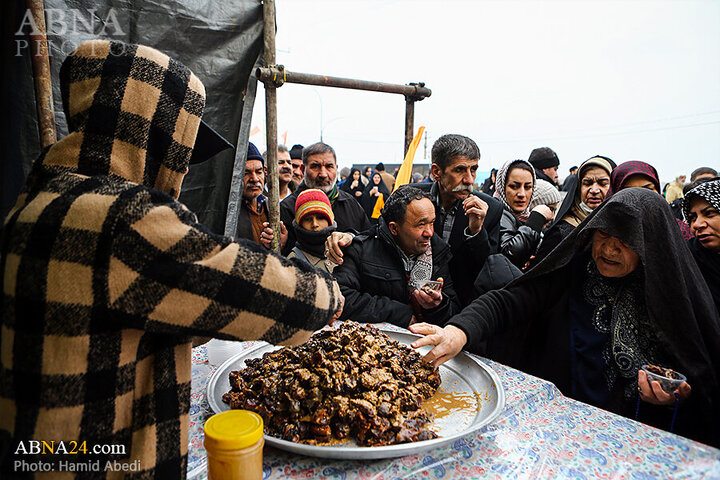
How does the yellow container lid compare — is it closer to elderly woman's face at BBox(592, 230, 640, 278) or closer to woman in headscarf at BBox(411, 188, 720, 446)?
woman in headscarf at BBox(411, 188, 720, 446)

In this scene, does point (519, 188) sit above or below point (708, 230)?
above

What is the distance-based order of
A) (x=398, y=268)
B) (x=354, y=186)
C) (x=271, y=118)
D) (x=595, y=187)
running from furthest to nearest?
1. (x=354, y=186)
2. (x=595, y=187)
3. (x=271, y=118)
4. (x=398, y=268)

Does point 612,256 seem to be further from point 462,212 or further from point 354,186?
point 354,186

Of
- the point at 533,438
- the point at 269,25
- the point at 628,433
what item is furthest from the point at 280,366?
the point at 269,25

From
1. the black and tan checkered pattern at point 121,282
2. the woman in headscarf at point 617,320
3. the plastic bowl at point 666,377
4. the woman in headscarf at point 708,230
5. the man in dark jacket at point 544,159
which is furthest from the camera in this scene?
the man in dark jacket at point 544,159

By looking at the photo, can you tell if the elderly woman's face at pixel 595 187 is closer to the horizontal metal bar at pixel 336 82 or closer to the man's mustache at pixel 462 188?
the man's mustache at pixel 462 188

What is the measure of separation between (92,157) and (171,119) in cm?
21

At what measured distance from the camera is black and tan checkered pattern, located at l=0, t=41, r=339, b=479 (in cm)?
84

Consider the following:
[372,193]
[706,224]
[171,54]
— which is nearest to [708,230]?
[706,224]

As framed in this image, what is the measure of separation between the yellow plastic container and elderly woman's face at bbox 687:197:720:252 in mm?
2819

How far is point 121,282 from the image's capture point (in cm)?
85

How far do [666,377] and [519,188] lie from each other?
2673 mm

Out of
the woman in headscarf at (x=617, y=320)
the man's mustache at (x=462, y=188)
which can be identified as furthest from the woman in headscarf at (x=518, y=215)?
the woman in headscarf at (x=617, y=320)

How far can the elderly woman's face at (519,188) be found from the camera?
3885 mm
